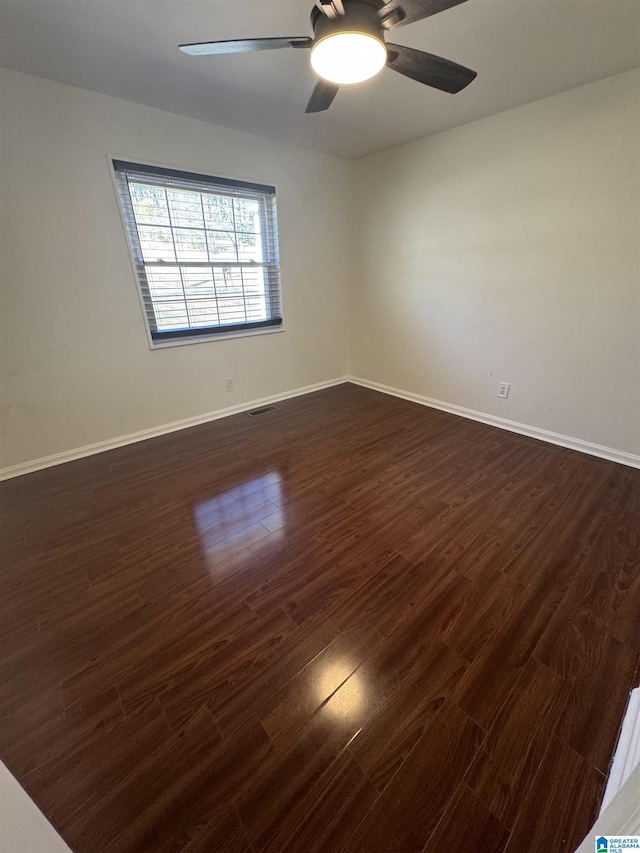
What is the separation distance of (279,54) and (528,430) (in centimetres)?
303

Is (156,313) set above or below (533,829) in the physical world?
above

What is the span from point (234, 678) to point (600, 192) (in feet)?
11.1

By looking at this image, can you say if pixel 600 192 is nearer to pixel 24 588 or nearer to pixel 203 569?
pixel 203 569

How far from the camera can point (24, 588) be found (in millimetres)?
1561

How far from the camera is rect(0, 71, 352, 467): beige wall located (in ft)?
6.83

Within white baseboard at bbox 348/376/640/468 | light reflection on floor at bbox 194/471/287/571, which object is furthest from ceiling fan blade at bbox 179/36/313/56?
white baseboard at bbox 348/376/640/468

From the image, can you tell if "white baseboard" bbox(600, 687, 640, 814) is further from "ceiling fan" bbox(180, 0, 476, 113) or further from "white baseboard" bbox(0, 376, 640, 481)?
"ceiling fan" bbox(180, 0, 476, 113)

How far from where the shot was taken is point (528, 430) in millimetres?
2865

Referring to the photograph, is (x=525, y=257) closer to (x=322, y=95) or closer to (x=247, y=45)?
(x=322, y=95)

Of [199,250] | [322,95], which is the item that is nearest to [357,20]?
[322,95]

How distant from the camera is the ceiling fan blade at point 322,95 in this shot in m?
1.59

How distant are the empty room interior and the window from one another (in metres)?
0.02

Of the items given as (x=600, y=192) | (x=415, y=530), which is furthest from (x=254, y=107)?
(x=415, y=530)

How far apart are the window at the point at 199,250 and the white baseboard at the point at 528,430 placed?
1735 mm
